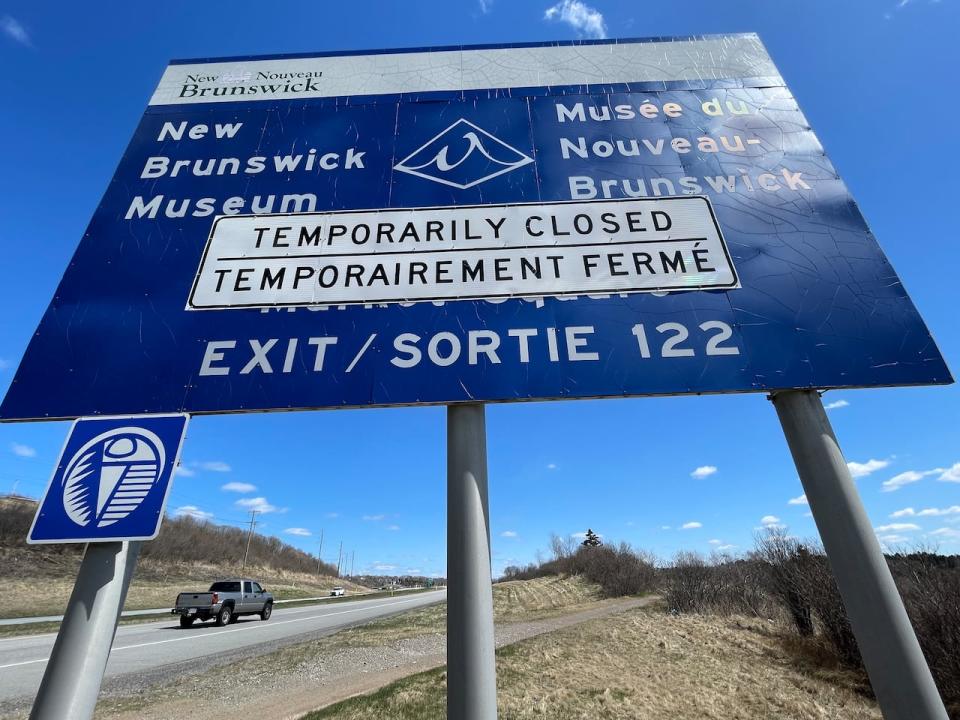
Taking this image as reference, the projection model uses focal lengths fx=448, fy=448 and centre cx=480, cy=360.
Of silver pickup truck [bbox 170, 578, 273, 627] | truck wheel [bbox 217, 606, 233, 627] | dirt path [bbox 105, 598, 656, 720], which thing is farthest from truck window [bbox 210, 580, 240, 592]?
dirt path [bbox 105, 598, 656, 720]

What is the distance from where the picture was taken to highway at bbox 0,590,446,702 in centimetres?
840

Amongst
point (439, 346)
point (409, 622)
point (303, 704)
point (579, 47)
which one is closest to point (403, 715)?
point (303, 704)

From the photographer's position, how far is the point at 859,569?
2592mm

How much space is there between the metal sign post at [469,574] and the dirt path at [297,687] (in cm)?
584

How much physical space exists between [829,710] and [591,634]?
6045 mm

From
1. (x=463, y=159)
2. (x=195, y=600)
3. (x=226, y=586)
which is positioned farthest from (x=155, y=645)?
(x=463, y=159)

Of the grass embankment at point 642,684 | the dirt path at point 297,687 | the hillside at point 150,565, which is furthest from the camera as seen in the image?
the hillside at point 150,565

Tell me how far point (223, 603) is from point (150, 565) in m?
26.9

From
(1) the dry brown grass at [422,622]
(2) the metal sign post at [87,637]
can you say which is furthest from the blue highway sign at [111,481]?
(1) the dry brown grass at [422,622]

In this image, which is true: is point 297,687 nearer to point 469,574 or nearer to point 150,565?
point 469,574

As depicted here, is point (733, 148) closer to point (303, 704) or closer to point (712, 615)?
point (303, 704)

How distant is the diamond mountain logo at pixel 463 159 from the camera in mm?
3984

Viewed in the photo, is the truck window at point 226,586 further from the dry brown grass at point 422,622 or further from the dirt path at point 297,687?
the dirt path at point 297,687

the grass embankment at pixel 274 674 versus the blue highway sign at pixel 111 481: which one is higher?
the blue highway sign at pixel 111 481
